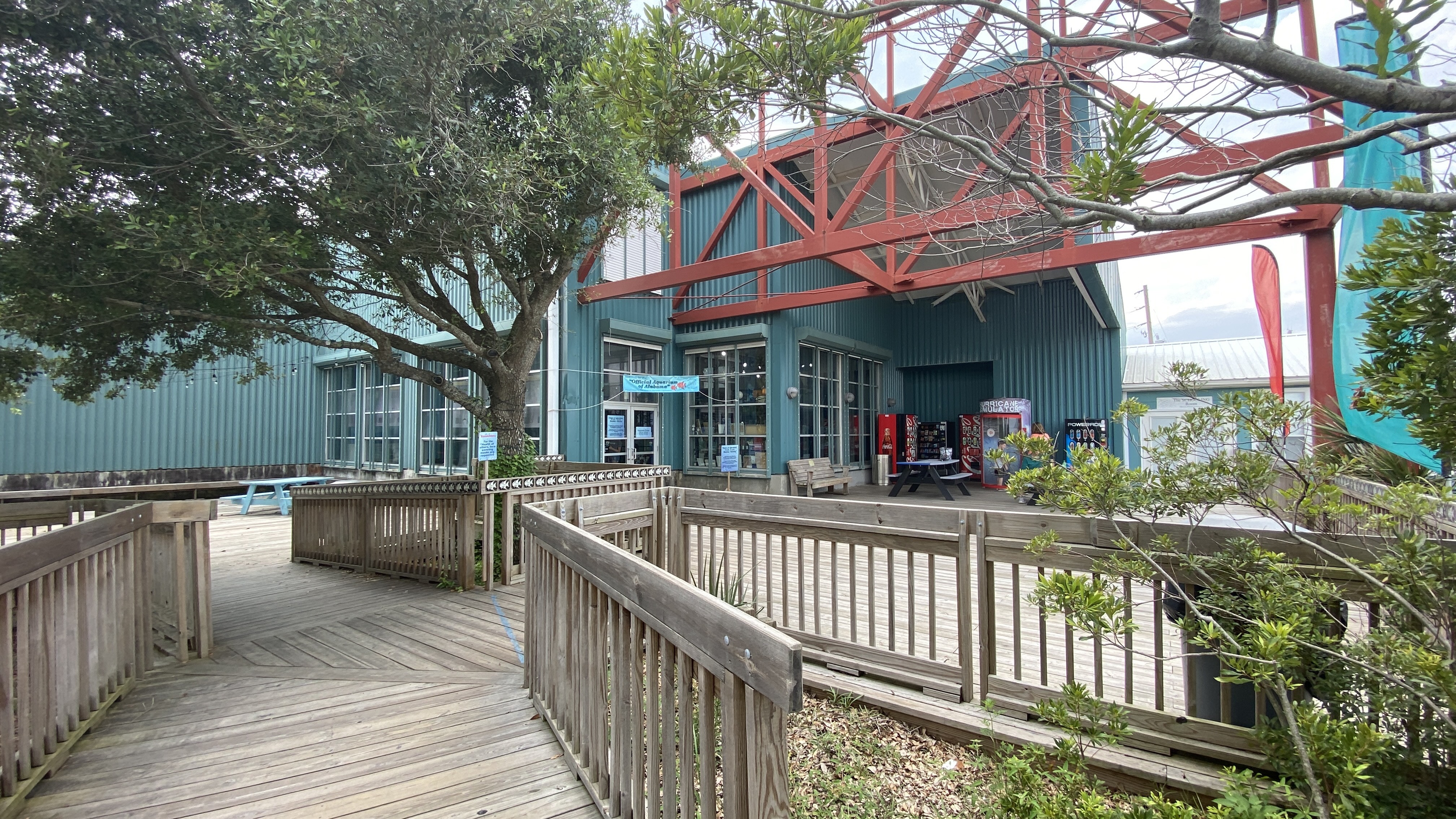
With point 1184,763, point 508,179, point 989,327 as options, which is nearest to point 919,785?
point 1184,763

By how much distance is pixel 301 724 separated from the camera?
2.97 m

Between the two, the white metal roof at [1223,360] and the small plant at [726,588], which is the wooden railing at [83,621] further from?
the white metal roof at [1223,360]

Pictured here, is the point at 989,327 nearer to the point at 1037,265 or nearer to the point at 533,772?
the point at 1037,265

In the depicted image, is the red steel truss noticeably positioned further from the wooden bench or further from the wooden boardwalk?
the wooden bench

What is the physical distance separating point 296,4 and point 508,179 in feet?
6.25

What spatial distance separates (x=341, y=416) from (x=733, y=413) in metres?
10.8

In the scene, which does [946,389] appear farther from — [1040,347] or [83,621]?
[83,621]

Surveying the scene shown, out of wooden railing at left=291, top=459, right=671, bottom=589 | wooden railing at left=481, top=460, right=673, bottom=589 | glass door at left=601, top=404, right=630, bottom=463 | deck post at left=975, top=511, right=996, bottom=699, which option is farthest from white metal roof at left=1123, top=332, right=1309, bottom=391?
deck post at left=975, top=511, right=996, bottom=699

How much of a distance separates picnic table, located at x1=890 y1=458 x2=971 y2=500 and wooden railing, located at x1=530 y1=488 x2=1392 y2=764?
7.26 meters

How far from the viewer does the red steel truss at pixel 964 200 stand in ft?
9.23

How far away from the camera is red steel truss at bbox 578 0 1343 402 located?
2.81 metres

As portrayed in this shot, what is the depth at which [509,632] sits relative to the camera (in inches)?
174

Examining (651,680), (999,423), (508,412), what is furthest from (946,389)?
(651,680)

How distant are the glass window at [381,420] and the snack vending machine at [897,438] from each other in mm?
12224
